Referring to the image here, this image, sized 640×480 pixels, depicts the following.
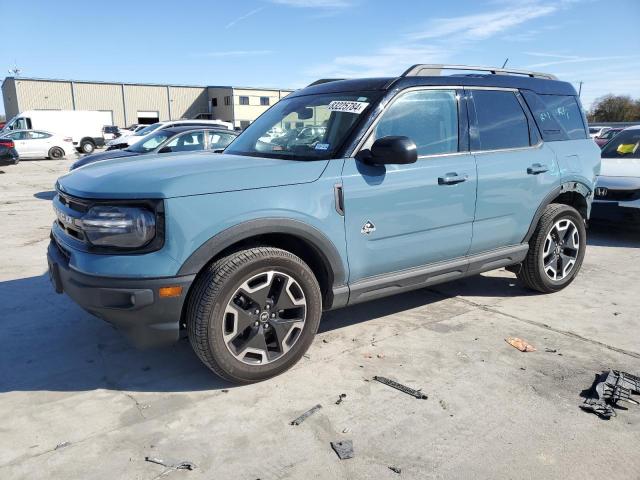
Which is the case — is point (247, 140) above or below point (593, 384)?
above

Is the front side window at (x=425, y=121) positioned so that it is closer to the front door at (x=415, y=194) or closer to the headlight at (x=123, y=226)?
the front door at (x=415, y=194)

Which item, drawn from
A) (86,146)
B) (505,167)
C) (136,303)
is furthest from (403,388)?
(86,146)

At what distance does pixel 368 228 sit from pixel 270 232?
2.36 ft

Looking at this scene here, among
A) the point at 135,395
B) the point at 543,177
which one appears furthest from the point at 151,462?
the point at 543,177

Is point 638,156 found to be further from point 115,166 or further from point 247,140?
point 115,166

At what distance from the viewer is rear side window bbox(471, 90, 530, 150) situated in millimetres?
4039

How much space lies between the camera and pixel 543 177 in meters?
4.38

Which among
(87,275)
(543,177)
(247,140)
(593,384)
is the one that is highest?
(247,140)

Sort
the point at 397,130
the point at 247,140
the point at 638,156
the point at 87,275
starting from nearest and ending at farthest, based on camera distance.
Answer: the point at 87,275 → the point at 397,130 → the point at 247,140 → the point at 638,156

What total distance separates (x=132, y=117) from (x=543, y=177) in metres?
63.5

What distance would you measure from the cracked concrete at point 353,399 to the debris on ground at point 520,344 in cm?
6

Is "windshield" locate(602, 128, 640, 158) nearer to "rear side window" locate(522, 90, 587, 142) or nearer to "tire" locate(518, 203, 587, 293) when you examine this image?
"rear side window" locate(522, 90, 587, 142)

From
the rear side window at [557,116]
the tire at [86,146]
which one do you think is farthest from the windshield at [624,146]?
the tire at [86,146]

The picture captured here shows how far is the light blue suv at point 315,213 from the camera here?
109 inches
